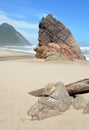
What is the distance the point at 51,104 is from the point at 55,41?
56.7 ft

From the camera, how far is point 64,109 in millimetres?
7145

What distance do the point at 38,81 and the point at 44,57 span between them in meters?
Answer: 11.8

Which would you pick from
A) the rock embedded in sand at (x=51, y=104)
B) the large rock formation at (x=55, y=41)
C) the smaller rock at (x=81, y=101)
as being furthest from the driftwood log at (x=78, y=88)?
the large rock formation at (x=55, y=41)

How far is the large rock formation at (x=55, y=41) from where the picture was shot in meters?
22.4

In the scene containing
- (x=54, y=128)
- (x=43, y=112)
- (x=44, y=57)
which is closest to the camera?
(x=54, y=128)

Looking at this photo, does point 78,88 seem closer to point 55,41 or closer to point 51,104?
point 51,104

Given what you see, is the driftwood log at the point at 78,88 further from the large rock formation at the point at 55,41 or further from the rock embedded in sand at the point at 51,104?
the large rock formation at the point at 55,41

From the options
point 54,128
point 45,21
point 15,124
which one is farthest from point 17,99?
point 45,21

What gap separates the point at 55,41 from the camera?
24000 millimetres

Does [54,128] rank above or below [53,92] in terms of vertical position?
below

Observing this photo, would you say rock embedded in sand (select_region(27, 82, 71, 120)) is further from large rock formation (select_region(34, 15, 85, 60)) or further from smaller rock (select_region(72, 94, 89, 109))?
large rock formation (select_region(34, 15, 85, 60))

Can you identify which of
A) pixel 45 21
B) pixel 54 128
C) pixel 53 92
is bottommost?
pixel 54 128

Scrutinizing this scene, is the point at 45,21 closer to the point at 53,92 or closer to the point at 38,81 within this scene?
the point at 38,81

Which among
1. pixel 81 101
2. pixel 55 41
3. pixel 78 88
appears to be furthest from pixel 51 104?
pixel 55 41
